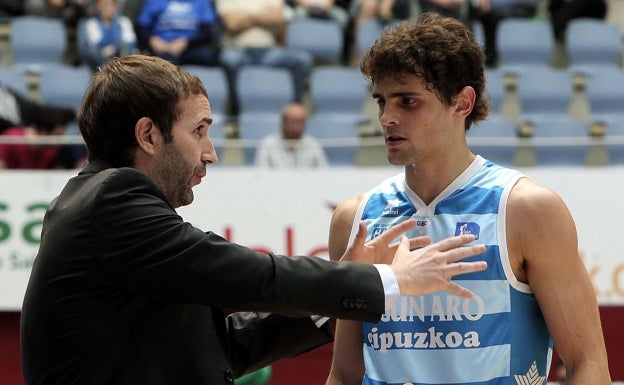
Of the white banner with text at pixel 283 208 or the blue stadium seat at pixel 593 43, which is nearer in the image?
the white banner with text at pixel 283 208

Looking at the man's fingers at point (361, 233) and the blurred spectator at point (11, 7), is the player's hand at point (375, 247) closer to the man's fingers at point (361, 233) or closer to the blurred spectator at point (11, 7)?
the man's fingers at point (361, 233)

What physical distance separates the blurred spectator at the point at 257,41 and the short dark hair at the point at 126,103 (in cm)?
670

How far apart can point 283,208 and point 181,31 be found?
9.81ft

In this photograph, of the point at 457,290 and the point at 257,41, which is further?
the point at 257,41

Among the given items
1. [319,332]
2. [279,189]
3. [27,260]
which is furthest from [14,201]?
[319,332]

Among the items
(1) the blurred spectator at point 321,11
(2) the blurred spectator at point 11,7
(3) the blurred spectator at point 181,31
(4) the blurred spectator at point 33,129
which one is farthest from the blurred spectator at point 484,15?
(4) the blurred spectator at point 33,129

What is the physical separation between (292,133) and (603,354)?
17.0 feet

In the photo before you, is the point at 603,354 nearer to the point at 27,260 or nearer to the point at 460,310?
the point at 460,310

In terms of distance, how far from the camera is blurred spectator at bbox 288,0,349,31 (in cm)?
1014

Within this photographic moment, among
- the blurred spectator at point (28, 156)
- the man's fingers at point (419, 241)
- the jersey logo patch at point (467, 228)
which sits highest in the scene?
the man's fingers at point (419, 241)

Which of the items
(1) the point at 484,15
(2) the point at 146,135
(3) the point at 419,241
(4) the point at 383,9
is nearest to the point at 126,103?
(2) the point at 146,135

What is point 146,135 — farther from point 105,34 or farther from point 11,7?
point 11,7

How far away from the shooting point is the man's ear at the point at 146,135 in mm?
2611

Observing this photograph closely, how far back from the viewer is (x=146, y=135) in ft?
8.64
